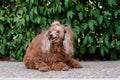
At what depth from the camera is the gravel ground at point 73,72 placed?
7.15 metres

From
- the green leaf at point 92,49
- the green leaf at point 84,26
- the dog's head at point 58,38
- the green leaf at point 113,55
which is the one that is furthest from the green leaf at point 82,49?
the dog's head at point 58,38

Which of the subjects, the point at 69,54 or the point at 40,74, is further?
the point at 69,54

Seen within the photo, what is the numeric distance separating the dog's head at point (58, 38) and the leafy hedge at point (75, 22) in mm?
1031

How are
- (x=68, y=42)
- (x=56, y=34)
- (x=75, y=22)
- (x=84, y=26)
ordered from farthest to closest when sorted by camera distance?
(x=75, y=22)
(x=84, y=26)
(x=68, y=42)
(x=56, y=34)

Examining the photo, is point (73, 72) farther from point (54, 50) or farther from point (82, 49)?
point (82, 49)

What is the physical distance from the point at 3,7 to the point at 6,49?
3.12 feet

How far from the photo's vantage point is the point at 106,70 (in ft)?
25.3

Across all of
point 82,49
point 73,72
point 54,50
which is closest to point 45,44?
point 54,50

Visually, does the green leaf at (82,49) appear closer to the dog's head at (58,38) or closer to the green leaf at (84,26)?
the green leaf at (84,26)

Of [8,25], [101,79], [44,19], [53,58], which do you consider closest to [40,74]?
[53,58]

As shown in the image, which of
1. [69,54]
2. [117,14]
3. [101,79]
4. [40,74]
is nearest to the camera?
[101,79]

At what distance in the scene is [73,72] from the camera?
7.49 metres

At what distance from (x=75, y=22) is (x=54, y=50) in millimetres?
1500

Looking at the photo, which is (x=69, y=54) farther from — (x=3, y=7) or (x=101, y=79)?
(x=3, y=7)
